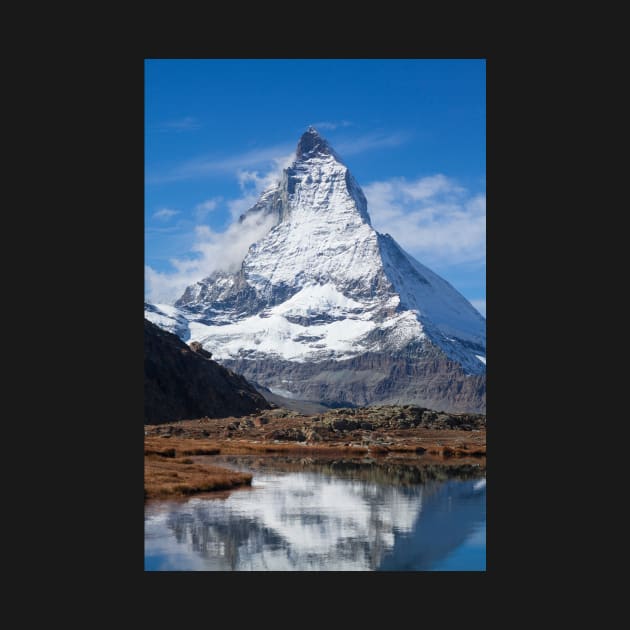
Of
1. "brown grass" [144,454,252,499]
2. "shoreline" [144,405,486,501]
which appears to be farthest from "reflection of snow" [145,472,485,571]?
"shoreline" [144,405,486,501]

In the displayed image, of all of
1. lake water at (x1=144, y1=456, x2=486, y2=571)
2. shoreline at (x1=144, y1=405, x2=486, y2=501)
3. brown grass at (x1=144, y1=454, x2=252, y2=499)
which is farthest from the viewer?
shoreline at (x1=144, y1=405, x2=486, y2=501)

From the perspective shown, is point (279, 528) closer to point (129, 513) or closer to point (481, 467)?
point (129, 513)

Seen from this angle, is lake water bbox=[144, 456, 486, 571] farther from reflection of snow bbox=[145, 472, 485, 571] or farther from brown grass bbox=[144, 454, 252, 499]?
brown grass bbox=[144, 454, 252, 499]

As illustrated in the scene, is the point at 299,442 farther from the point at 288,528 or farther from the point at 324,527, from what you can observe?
the point at 288,528

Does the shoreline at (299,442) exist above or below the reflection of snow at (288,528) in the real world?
above

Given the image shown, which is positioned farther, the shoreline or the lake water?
the shoreline

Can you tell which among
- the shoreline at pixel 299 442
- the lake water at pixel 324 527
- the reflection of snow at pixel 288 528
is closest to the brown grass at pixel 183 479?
the shoreline at pixel 299 442

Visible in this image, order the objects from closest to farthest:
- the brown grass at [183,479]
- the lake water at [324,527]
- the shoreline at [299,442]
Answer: the lake water at [324,527] → the brown grass at [183,479] → the shoreline at [299,442]

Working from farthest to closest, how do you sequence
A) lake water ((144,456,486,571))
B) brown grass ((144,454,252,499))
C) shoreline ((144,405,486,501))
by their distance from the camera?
shoreline ((144,405,486,501)) < brown grass ((144,454,252,499)) < lake water ((144,456,486,571))

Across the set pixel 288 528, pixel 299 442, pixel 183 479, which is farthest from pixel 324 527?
pixel 299 442

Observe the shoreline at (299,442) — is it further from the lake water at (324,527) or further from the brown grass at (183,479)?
the lake water at (324,527)
